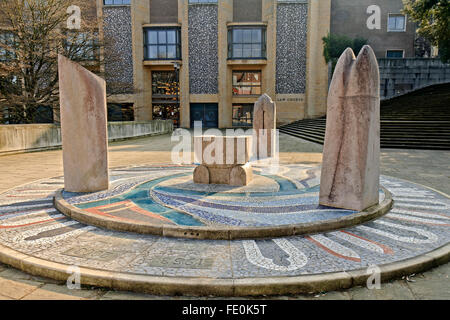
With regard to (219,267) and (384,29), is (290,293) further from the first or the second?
(384,29)

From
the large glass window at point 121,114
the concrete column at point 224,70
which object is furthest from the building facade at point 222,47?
the large glass window at point 121,114

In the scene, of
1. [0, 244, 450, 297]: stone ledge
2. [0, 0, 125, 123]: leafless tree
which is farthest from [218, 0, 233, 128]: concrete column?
[0, 244, 450, 297]: stone ledge

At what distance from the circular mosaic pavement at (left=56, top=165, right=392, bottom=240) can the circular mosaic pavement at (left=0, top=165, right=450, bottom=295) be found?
55 mm

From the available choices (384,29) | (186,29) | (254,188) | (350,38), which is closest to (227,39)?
(186,29)

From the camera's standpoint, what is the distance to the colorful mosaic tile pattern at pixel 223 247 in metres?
3.47

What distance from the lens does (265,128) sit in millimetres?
12875

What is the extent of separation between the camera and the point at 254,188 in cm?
694

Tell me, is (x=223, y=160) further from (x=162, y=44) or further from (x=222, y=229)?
(x=162, y=44)

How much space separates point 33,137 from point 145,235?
43.0 ft

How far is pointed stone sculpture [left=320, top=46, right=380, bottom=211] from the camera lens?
5148 millimetres

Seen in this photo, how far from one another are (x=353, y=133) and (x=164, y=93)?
3420 centimetres

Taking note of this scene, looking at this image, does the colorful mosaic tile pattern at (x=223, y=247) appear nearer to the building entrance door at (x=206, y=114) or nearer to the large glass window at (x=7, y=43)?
the large glass window at (x=7, y=43)

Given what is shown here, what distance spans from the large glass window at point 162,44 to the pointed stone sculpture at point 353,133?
3284cm

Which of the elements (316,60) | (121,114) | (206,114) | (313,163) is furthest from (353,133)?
(316,60)
